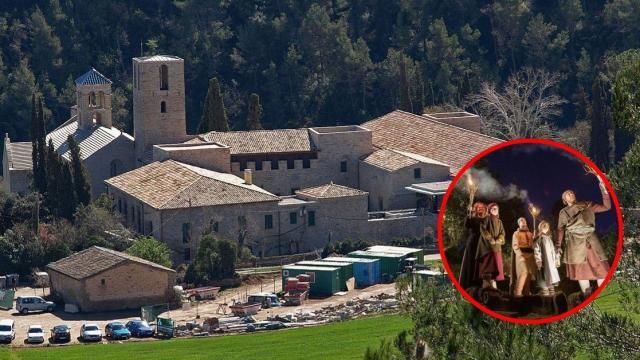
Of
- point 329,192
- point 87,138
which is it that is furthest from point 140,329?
point 87,138

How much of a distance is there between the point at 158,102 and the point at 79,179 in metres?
7.22

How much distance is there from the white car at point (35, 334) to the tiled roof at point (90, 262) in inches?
182

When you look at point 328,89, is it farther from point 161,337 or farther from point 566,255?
point 566,255

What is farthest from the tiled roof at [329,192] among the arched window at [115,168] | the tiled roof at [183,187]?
the arched window at [115,168]

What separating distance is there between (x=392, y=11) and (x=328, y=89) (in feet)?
38.4

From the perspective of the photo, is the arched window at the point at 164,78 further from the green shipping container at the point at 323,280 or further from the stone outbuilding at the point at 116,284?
the green shipping container at the point at 323,280

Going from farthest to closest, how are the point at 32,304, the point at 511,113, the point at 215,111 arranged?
the point at 511,113
the point at 215,111
the point at 32,304

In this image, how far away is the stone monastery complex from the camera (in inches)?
2729

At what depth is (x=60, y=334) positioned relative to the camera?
56844mm

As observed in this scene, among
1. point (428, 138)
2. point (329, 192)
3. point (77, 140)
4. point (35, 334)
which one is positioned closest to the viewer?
point (35, 334)

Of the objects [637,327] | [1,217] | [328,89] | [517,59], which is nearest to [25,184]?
[1,217]

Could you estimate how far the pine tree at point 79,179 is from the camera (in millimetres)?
72613

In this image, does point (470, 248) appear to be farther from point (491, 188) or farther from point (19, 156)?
point (19, 156)

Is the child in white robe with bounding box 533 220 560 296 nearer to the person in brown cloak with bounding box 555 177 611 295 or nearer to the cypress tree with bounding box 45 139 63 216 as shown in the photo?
the person in brown cloak with bounding box 555 177 611 295
